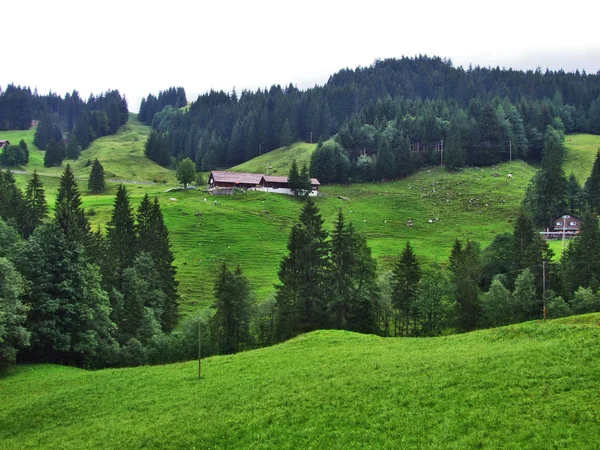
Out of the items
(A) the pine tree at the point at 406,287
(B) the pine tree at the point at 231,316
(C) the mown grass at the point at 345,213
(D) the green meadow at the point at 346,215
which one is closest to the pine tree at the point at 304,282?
(B) the pine tree at the point at 231,316

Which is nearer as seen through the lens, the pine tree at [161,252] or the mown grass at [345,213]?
the pine tree at [161,252]

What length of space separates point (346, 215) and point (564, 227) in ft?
165

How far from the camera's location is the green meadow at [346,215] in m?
102

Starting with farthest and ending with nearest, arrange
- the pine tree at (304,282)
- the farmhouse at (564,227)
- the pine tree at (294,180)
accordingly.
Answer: the pine tree at (294,180), the farmhouse at (564,227), the pine tree at (304,282)

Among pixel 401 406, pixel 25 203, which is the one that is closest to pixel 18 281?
pixel 401 406

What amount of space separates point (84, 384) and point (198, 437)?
16.7 m

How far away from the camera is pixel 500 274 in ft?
271

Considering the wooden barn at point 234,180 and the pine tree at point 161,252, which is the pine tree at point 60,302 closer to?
the pine tree at point 161,252

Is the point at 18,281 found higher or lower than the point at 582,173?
lower

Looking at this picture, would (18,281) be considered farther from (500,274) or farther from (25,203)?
(500,274)

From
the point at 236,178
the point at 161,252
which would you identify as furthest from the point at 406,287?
the point at 236,178

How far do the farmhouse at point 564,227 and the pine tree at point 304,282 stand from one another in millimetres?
69435

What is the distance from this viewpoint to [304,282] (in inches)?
2606

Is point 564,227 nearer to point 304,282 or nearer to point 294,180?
point 294,180
